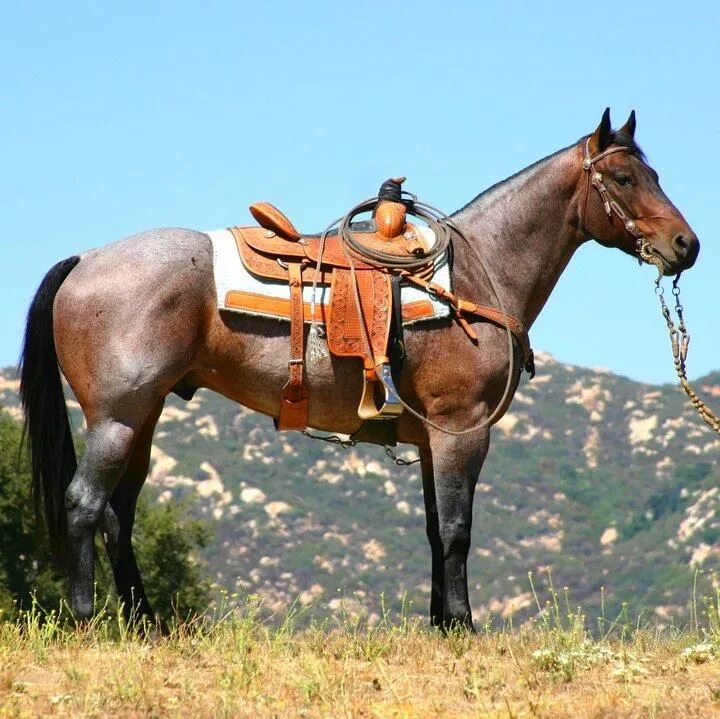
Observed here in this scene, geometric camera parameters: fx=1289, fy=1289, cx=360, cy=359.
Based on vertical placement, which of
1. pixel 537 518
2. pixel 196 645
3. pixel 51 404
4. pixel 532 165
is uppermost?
pixel 532 165

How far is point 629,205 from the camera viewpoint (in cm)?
797

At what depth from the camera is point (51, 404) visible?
771cm

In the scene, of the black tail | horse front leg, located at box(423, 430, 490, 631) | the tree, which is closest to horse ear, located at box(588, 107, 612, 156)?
horse front leg, located at box(423, 430, 490, 631)

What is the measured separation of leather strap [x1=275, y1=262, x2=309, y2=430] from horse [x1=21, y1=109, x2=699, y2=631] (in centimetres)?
7

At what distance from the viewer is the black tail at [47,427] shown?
7.60 m

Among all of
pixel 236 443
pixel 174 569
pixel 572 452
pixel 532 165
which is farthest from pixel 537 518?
pixel 532 165

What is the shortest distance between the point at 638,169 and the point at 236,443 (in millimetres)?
67492

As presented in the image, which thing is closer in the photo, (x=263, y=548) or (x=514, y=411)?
(x=263, y=548)

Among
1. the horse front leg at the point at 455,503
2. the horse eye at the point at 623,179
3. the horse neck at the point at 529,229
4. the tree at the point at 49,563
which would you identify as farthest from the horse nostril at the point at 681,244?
the tree at the point at 49,563

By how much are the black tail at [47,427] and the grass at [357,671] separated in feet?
2.09

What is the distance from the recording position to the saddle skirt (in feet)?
24.1

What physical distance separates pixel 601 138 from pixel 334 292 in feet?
6.57

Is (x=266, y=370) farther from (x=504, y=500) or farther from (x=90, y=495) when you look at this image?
(x=504, y=500)

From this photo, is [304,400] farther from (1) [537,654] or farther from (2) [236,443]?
(2) [236,443]
